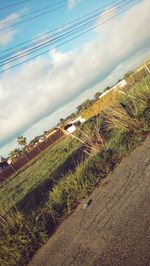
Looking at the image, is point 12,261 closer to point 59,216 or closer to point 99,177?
point 59,216

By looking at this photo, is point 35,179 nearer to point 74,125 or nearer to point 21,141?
point 74,125

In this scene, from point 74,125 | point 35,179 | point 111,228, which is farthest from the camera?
point 74,125

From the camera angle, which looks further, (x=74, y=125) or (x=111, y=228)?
(x=74, y=125)

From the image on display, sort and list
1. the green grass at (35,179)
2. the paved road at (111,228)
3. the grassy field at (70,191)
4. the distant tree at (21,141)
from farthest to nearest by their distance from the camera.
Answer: the distant tree at (21,141) → the green grass at (35,179) → the grassy field at (70,191) → the paved road at (111,228)

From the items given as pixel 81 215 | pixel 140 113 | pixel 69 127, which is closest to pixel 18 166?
pixel 69 127

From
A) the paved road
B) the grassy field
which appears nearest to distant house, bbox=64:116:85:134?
the grassy field

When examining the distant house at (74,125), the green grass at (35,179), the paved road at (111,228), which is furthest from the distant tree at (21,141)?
the paved road at (111,228)

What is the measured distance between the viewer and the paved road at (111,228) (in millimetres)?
4949

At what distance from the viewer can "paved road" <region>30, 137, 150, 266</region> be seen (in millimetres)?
4949


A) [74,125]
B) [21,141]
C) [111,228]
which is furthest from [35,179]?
[21,141]

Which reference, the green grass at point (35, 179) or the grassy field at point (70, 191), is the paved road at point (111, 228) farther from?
the green grass at point (35, 179)

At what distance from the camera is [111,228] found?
578 centimetres

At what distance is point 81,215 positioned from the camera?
7180 millimetres

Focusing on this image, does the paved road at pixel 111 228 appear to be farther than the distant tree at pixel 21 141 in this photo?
No
